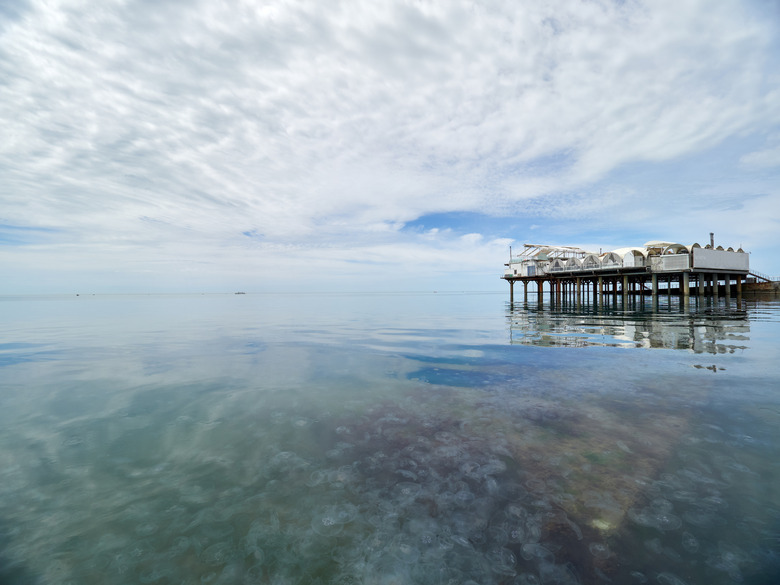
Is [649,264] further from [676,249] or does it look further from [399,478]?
[399,478]

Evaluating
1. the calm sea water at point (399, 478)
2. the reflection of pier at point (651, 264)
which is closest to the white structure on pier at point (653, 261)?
the reflection of pier at point (651, 264)

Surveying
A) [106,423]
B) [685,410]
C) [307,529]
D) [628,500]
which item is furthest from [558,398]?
[106,423]

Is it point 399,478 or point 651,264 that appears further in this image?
point 651,264

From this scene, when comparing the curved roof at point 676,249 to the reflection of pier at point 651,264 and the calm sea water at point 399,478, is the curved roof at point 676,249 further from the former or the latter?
the calm sea water at point 399,478

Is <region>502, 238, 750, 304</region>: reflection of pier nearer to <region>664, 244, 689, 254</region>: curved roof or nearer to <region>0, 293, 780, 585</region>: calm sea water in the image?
<region>664, 244, 689, 254</region>: curved roof

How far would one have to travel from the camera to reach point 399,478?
5.20 metres

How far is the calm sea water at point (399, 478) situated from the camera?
11.9ft

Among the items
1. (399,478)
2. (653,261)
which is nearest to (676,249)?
(653,261)

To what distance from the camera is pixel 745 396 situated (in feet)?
27.2

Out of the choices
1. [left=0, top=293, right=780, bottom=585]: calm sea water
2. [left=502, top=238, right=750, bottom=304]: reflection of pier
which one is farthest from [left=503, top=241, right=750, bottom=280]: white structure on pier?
[left=0, top=293, right=780, bottom=585]: calm sea water

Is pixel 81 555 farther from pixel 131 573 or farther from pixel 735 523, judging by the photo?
pixel 735 523

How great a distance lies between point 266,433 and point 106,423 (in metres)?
3.95

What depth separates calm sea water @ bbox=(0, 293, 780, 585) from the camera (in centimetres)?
363

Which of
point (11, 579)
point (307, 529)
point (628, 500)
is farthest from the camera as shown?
point (628, 500)
